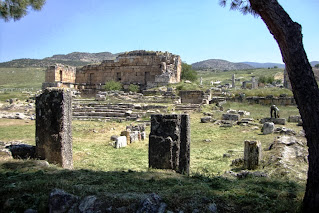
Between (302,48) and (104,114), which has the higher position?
(302,48)

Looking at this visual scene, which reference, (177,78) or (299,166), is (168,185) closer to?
(299,166)

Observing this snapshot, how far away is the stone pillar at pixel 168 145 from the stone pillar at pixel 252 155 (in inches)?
81.4

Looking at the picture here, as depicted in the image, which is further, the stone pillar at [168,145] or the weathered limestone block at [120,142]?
the weathered limestone block at [120,142]

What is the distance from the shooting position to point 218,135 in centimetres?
1230

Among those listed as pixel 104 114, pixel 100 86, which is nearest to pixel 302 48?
pixel 104 114

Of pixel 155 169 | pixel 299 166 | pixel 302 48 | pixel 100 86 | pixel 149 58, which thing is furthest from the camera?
pixel 149 58

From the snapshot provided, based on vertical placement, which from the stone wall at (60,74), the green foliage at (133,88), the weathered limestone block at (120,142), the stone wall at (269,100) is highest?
the stone wall at (60,74)

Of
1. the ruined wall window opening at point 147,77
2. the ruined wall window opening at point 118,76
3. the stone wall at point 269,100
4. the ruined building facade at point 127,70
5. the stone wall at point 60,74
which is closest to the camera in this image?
the stone wall at point 269,100

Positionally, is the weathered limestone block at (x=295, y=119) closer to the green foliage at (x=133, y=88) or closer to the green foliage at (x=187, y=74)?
the green foliage at (x=133, y=88)

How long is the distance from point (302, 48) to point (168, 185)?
2654 mm

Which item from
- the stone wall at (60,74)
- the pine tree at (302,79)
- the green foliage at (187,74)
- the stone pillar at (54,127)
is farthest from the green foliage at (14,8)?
the green foliage at (187,74)

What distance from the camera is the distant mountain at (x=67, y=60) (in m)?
80.8

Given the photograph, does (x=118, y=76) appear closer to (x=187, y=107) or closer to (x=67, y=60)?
(x=187, y=107)

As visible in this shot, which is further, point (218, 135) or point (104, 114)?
point (104, 114)
